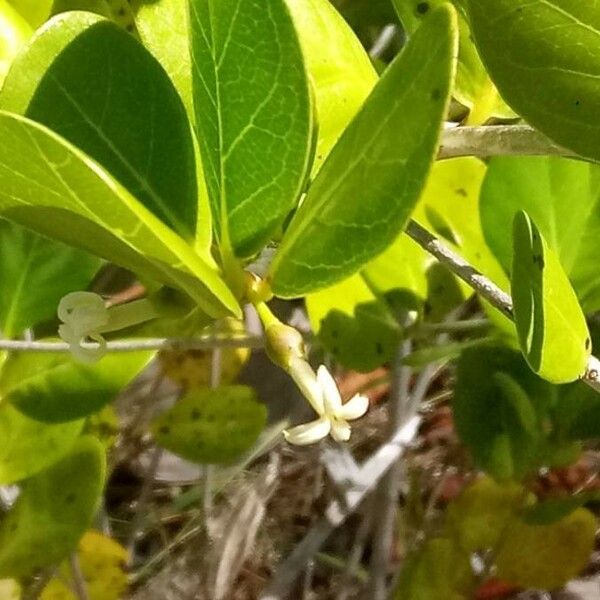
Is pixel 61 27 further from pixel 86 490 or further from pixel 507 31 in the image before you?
pixel 86 490

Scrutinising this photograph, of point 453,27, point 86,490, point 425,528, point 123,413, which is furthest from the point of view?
point 123,413

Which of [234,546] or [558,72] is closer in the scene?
[558,72]

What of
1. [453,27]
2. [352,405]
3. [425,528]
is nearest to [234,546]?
[425,528]

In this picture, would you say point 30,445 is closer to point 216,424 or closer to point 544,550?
point 216,424

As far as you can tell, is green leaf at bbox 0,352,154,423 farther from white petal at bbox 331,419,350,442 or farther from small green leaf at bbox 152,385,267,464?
white petal at bbox 331,419,350,442

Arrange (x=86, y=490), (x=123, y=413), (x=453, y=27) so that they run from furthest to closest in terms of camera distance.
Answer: (x=123, y=413), (x=86, y=490), (x=453, y=27)

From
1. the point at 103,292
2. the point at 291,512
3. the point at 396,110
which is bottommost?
the point at 291,512
